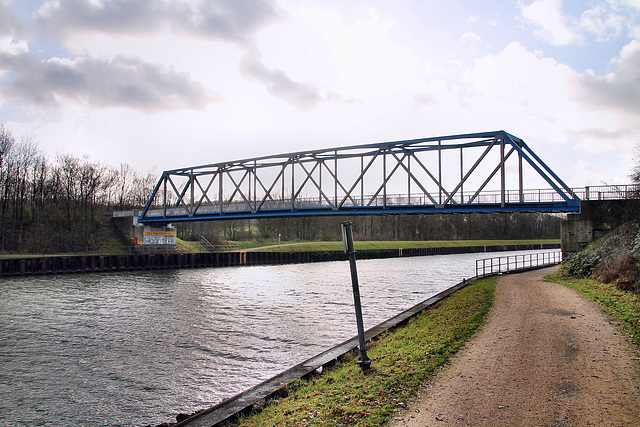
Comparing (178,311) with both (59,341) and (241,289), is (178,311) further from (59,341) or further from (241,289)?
(241,289)

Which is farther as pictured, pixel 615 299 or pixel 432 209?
pixel 432 209

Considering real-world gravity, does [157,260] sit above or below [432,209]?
below

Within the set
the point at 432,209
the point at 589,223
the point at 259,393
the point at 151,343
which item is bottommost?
the point at 151,343

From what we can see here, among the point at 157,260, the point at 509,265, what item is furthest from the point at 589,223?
the point at 157,260

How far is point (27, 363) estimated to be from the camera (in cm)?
1291

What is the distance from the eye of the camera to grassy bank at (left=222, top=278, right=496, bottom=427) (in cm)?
626

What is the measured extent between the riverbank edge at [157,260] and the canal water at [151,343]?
11.1 meters

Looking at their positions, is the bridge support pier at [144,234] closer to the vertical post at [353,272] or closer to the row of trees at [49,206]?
the row of trees at [49,206]

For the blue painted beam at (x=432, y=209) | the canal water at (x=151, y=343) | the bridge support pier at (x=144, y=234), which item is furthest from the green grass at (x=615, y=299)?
the bridge support pier at (x=144, y=234)

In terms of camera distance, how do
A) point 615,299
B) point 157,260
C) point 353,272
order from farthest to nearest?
point 157,260
point 615,299
point 353,272

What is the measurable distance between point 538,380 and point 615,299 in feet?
33.3

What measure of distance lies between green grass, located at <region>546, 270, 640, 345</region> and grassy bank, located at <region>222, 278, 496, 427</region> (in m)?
3.77

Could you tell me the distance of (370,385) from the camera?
7.36 meters

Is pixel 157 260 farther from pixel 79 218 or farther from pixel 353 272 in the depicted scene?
pixel 353 272
